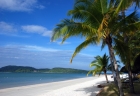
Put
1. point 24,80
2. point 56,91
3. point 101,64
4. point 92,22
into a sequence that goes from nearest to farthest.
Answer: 1. point 92,22
2. point 56,91
3. point 101,64
4. point 24,80

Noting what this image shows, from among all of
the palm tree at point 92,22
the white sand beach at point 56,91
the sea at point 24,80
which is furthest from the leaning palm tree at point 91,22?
the sea at point 24,80

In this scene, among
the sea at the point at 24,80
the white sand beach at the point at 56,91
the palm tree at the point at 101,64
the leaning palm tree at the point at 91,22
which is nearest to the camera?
the leaning palm tree at the point at 91,22

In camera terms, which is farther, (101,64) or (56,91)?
(101,64)

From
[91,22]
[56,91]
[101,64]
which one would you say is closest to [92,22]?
[91,22]

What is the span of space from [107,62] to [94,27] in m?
14.8

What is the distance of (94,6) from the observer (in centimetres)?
837

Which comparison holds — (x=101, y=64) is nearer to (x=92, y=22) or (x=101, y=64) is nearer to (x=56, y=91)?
(x=56, y=91)

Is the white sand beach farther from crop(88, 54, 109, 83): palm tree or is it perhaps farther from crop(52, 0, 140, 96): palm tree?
crop(52, 0, 140, 96): palm tree

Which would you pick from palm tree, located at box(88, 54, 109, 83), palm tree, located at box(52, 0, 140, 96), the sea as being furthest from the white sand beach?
the sea

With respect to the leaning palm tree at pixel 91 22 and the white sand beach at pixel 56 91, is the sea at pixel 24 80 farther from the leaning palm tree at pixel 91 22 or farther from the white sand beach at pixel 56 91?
the leaning palm tree at pixel 91 22

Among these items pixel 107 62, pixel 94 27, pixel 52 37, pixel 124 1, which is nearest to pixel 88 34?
pixel 94 27

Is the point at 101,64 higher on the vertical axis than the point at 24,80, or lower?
higher

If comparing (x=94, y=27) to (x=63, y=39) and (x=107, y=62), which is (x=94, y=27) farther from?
(x=107, y=62)

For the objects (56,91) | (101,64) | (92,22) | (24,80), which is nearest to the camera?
(92,22)
